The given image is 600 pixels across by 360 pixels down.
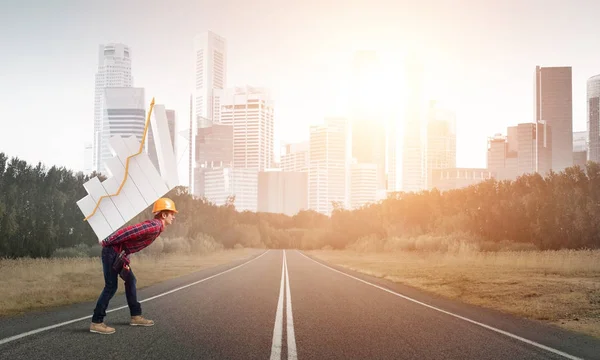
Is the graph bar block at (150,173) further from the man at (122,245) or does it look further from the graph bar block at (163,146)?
the man at (122,245)

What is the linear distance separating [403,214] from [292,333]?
8655cm

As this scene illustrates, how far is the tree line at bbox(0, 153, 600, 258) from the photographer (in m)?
46.4

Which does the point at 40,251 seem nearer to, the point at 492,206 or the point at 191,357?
the point at 191,357

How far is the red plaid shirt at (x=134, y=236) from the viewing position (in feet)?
31.1

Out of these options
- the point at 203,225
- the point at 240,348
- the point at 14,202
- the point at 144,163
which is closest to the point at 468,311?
the point at 240,348

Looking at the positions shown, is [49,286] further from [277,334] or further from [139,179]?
[277,334]

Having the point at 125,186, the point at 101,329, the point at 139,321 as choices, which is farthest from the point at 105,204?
the point at 101,329

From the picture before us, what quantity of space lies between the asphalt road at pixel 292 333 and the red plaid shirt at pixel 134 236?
149cm

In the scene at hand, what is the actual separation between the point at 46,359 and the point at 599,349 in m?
8.55

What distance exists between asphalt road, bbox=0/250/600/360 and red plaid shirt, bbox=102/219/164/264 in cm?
149

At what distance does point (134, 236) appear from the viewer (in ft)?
31.2

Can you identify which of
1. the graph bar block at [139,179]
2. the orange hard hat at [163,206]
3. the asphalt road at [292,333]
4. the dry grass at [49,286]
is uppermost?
the graph bar block at [139,179]

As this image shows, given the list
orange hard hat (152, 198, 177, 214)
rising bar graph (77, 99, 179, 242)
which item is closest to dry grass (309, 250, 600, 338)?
orange hard hat (152, 198, 177, 214)

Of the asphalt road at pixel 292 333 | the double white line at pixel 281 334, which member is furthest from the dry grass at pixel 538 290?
the double white line at pixel 281 334
